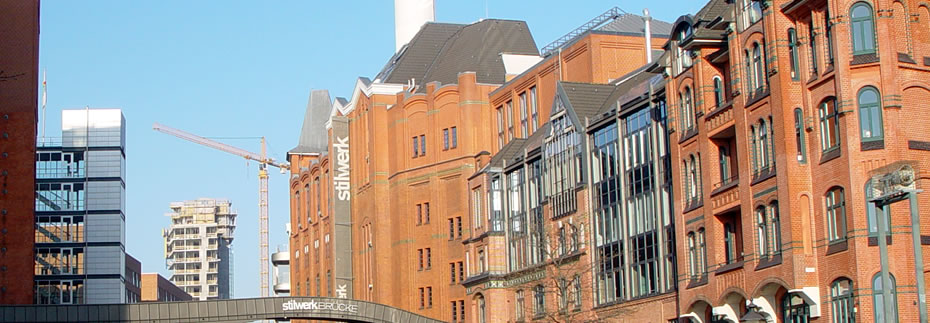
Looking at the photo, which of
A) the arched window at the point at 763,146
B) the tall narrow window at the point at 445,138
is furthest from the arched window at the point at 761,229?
the tall narrow window at the point at 445,138

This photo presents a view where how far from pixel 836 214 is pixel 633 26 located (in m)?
42.4

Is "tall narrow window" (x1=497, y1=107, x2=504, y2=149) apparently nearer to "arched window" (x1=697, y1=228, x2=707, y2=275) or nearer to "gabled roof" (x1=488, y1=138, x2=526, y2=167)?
"gabled roof" (x1=488, y1=138, x2=526, y2=167)

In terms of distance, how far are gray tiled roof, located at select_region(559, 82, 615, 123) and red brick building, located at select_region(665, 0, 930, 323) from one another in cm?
1409

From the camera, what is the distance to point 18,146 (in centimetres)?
8381

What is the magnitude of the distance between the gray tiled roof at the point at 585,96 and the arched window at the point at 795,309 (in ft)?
66.3

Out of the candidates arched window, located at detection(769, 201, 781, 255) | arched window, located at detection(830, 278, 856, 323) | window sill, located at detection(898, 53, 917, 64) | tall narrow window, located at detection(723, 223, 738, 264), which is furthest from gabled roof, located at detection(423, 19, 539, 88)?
arched window, located at detection(830, 278, 856, 323)

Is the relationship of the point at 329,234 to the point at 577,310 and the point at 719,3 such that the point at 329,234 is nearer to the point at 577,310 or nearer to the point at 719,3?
the point at 577,310

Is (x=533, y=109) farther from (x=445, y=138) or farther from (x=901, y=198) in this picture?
(x=901, y=198)

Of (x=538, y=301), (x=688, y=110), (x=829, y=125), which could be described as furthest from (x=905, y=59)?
(x=538, y=301)

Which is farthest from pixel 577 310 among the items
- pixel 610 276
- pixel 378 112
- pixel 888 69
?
pixel 378 112

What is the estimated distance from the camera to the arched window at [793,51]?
43.8 m

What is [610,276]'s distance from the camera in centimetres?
6138

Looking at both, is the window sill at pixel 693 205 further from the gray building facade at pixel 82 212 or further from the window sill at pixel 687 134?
the gray building facade at pixel 82 212

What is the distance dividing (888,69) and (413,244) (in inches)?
2117
